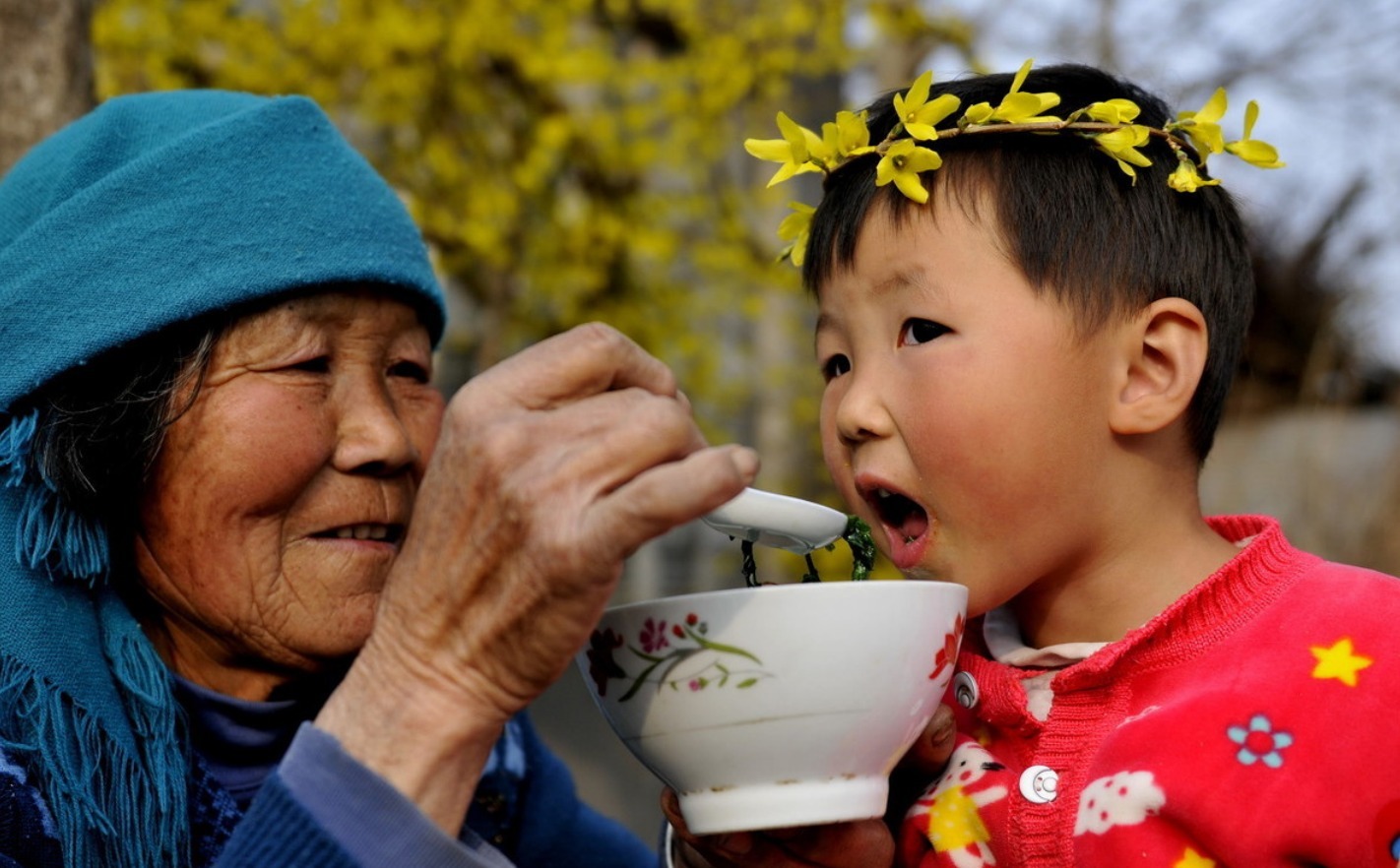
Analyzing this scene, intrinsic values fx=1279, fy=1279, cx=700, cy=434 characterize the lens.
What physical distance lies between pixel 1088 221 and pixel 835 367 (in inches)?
16.4

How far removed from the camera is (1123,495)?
69.7 inches

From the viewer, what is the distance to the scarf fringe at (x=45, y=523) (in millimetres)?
1823

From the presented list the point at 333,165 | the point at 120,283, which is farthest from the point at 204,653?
the point at 333,165

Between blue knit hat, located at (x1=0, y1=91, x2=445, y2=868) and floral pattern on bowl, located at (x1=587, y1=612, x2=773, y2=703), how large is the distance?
0.75 meters

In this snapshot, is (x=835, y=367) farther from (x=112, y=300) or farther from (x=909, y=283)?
(x=112, y=300)

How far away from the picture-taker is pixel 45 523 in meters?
1.84

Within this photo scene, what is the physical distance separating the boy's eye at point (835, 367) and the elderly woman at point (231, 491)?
49cm

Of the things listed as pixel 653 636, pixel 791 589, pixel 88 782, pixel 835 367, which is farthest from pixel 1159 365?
pixel 88 782

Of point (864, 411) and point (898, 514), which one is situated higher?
point (864, 411)

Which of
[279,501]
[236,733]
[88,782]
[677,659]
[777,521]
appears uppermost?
[777,521]

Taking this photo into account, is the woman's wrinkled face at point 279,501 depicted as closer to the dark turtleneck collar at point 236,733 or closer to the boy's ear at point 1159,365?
the dark turtleneck collar at point 236,733

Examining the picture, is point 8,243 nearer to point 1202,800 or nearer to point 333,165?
point 333,165

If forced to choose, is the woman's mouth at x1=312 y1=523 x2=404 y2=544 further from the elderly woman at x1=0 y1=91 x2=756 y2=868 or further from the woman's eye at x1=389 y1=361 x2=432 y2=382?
the woman's eye at x1=389 y1=361 x2=432 y2=382

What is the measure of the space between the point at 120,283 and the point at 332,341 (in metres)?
0.31
